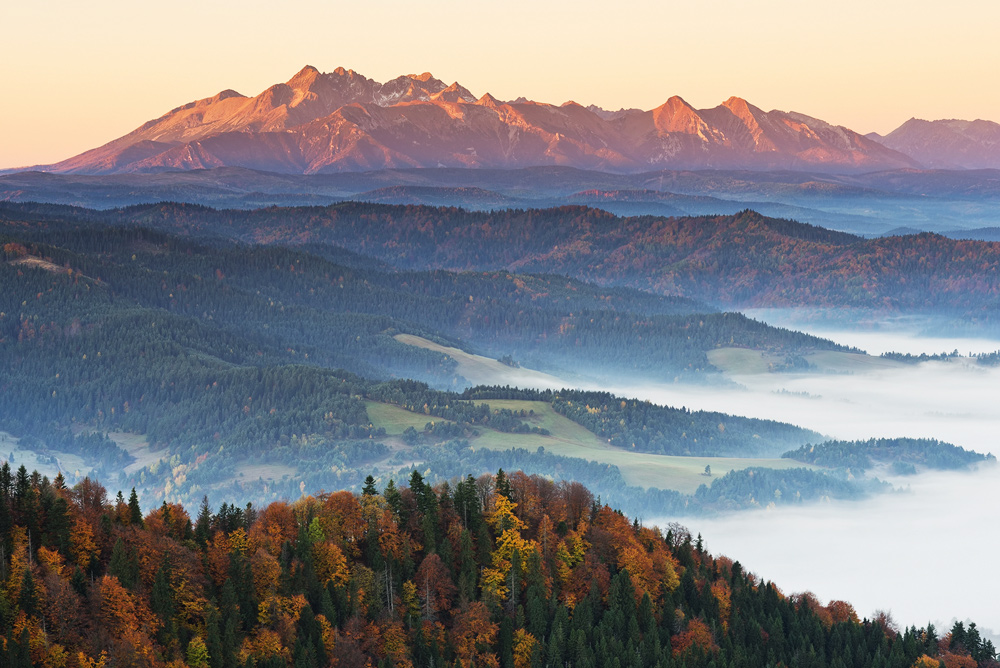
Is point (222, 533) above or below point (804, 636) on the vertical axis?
above

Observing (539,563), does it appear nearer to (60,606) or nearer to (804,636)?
(804,636)

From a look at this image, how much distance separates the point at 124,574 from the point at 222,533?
1991 centimetres

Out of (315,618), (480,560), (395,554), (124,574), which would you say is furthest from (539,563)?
(124,574)

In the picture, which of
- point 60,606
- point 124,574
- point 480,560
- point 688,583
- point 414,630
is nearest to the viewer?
point 60,606

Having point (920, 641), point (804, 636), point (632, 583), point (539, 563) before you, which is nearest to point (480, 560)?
point (539, 563)

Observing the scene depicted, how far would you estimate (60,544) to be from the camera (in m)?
150

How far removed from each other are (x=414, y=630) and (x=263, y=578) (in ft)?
62.9

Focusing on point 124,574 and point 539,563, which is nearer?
point 124,574

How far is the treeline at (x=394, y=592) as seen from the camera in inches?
5561

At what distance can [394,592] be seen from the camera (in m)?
161

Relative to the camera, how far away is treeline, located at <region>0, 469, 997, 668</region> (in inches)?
5561

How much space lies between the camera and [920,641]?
184625mm

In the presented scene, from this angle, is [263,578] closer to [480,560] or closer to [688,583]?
[480,560]

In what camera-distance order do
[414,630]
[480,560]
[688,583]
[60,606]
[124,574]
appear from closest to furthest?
[60,606], [124,574], [414,630], [480,560], [688,583]
